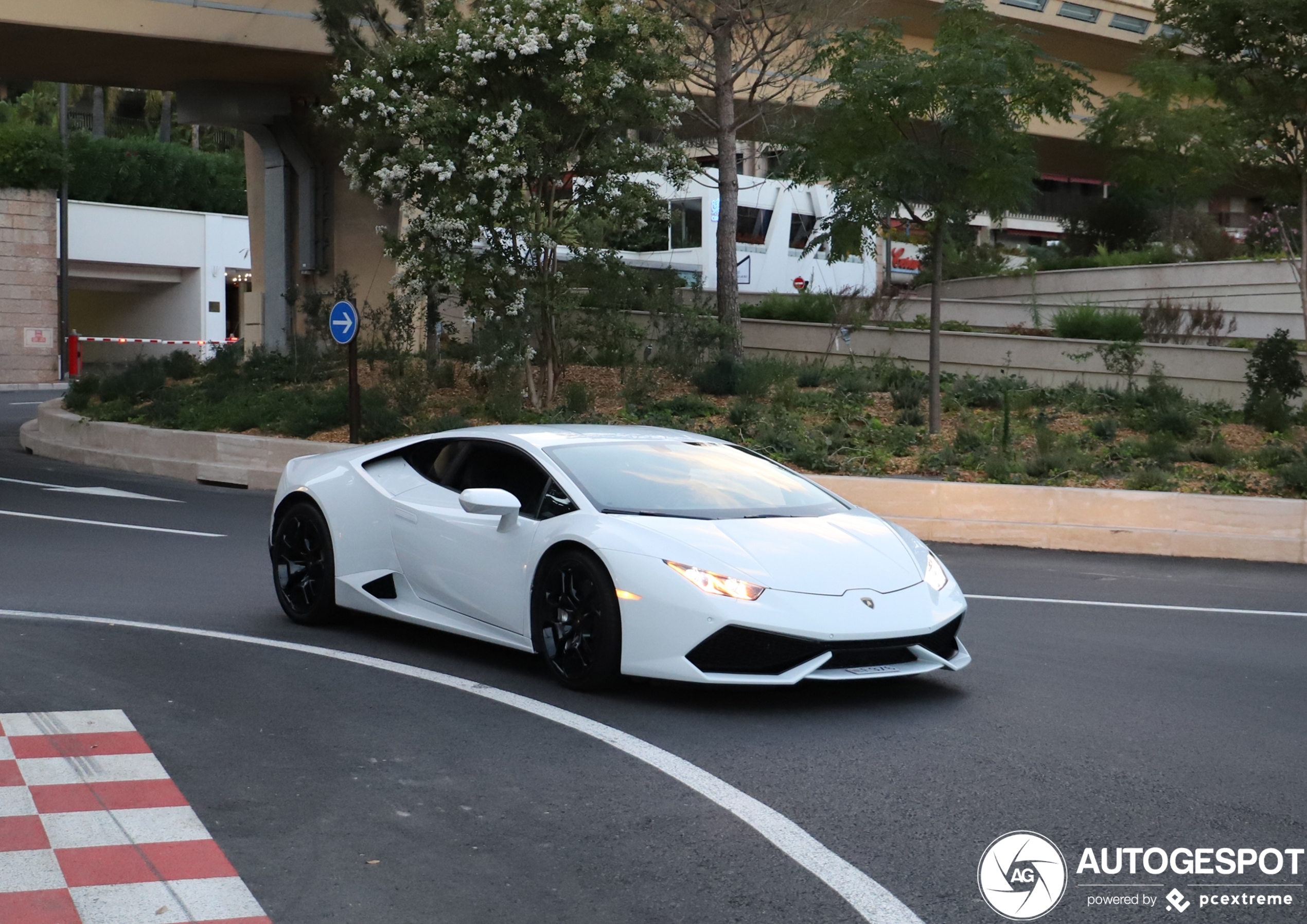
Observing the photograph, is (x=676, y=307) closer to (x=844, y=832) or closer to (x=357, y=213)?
(x=357, y=213)

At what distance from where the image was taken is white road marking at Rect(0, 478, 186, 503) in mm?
16328

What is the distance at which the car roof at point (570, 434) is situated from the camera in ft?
25.2

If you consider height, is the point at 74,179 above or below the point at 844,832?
above

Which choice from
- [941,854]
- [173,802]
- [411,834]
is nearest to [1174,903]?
[941,854]

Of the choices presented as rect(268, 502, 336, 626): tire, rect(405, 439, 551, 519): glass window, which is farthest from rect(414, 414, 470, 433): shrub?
rect(405, 439, 551, 519): glass window

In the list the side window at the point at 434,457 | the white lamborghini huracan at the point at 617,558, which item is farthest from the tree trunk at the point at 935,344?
the side window at the point at 434,457

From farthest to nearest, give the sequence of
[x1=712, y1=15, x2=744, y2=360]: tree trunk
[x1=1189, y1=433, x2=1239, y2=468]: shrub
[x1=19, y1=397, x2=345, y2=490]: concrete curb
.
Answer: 1. [x1=712, y1=15, x2=744, y2=360]: tree trunk
2. [x1=19, y1=397, x2=345, y2=490]: concrete curb
3. [x1=1189, y1=433, x2=1239, y2=468]: shrub

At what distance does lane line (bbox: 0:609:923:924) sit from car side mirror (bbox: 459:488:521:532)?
80cm

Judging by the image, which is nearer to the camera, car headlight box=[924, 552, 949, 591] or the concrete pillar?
car headlight box=[924, 552, 949, 591]

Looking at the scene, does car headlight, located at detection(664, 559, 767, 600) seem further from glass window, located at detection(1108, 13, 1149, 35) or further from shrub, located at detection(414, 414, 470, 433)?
glass window, located at detection(1108, 13, 1149, 35)

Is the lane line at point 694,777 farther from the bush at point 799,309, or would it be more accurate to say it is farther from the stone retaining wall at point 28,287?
the stone retaining wall at point 28,287

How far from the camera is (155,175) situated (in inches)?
2048

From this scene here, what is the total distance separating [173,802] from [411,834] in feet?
3.00

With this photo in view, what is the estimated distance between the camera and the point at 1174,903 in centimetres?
421
